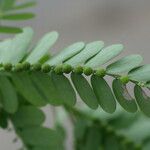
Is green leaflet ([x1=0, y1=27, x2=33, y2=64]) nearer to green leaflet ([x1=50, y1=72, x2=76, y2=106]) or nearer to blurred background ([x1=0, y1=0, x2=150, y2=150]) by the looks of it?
green leaflet ([x1=50, y1=72, x2=76, y2=106])

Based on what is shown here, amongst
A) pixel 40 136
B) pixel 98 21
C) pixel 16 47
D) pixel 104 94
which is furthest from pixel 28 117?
pixel 98 21

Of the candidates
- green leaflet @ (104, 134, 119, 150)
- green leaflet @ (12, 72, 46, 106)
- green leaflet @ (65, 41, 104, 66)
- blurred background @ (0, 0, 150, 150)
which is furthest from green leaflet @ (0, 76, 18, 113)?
blurred background @ (0, 0, 150, 150)

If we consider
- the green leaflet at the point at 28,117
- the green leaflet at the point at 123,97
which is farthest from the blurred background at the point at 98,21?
the green leaflet at the point at 123,97

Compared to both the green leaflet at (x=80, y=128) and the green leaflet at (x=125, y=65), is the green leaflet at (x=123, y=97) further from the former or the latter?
the green leaflet at (x=80, y=128)

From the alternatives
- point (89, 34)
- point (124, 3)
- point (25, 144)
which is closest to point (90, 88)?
point (25, 144)

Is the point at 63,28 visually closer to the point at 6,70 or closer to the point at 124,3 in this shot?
the point at 124,3

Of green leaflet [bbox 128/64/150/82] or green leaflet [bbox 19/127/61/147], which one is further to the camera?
green leaflet [bbox 19/127/61/147]
